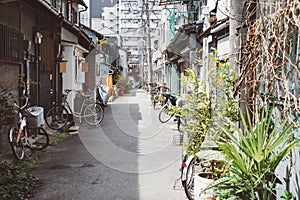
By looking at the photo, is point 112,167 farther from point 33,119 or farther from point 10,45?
point 10,45

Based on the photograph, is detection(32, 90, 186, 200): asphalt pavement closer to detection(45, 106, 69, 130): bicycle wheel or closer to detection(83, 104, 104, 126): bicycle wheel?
detection(45, 106, 69, 130): bicycle wheel

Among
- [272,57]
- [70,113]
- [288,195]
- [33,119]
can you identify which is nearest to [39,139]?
[33,119]

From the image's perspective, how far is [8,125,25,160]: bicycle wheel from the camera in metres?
7.59

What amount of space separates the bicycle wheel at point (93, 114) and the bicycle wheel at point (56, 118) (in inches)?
88.8

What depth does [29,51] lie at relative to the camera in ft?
36.2

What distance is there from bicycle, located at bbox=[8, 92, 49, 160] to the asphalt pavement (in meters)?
0.38

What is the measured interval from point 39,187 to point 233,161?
12.0ft

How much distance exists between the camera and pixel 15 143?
25.5 ft

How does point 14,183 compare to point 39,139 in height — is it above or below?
below

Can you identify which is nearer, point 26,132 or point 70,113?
point 26,132

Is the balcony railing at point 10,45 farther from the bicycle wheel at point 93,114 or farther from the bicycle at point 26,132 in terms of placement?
the bicycle wheel at point 93,114

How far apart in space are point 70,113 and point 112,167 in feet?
19.8

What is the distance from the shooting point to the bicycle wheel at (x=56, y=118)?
1222cm

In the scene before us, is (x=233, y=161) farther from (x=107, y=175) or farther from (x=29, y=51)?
(x=29, y=51)
